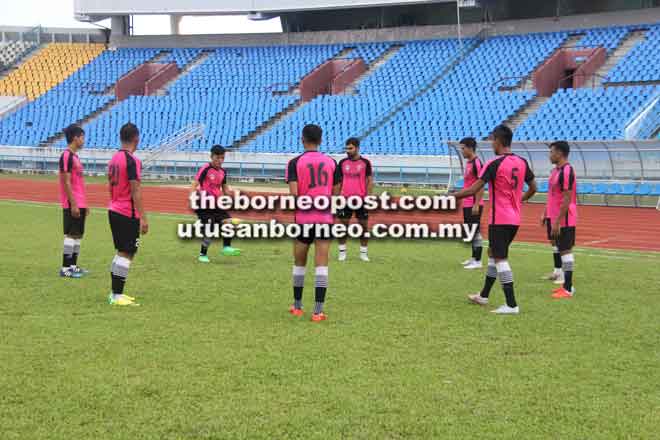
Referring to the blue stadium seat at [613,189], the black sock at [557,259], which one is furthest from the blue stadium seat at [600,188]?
the black sock at [557,259]

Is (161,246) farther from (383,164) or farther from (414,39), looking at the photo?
(414,39)

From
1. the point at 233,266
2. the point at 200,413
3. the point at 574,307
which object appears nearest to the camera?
the point at 200,413

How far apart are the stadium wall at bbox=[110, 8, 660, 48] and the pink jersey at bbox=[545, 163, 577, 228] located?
108ft

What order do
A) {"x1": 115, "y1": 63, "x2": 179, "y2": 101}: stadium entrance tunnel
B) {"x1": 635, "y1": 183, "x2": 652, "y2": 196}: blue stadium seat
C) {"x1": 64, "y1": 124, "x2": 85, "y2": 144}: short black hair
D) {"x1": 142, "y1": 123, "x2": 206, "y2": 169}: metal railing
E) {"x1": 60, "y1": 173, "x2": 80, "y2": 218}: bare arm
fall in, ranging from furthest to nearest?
{"x1": 115, "y1": 63, "x2": 179, "y2": 101}: stadium entrance tunnel
{"x1": 142, "y1": 123, "x2": 206, "y2": 169}: metal railing
{"x1": 635, "y1": 183, "x2": 652, "y2": 196}: blue stadium seat
{"x1": 60, "y1": 173, "x2": 80, "y2": 218}: bare arm
{"x1": 64, "y1": 124, "x2": 85, "y2": 144}: short black hair

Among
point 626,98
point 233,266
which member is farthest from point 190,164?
point 233,266

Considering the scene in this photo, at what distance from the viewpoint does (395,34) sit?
48656 millimetres

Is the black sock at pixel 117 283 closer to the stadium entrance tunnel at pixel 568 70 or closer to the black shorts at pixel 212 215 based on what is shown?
the black shorts at pixel 212 215

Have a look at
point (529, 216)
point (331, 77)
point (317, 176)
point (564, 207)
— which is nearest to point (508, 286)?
point (564, 207)

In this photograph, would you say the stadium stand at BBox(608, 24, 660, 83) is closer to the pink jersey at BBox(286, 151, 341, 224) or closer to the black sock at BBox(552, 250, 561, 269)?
the black sock at BBox(552, 250, 561, 269)

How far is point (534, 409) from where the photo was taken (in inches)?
221

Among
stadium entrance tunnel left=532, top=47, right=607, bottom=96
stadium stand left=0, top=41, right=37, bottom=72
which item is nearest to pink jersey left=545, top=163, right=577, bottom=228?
stadium entrance tunnel left=532, top=47, right=607, bottom=96

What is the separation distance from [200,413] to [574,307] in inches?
218

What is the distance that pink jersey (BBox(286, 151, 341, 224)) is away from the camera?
8.51 metres

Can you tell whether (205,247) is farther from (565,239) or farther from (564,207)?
(564,207)
